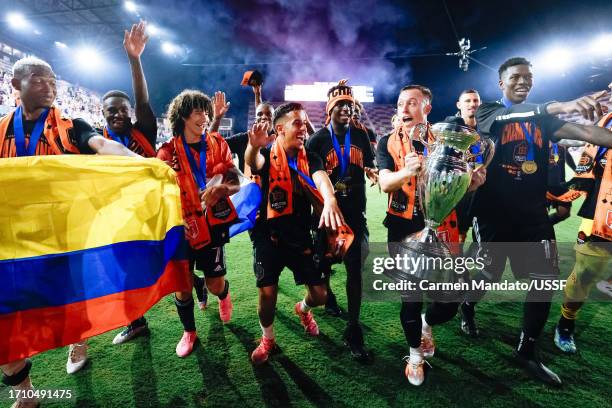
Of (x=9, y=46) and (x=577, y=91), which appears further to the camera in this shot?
(x=577, y=91)

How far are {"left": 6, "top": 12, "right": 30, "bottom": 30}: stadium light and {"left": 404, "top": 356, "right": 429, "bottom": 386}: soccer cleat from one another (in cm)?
2613

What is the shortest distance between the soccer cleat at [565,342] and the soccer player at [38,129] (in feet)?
13.0

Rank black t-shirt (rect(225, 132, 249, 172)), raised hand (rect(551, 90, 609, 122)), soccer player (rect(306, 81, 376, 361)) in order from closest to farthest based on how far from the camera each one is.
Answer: raised hand (rect(551, 90, 609, 122))
soccer player (rect(306, 81, 376, 361))
black t-shirt (rect(225, 132, 249, 172))

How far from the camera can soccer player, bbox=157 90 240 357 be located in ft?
9.32

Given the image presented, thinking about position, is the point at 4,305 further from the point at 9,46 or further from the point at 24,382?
the point at 9,46

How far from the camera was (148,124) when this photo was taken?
293cm

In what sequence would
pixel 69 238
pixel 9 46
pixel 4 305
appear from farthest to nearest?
1. pixel 9 46
2. pixel 69 238
3. pixel 4 305

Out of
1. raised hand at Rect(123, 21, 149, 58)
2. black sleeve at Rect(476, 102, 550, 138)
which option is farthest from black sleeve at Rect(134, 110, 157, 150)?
black sleeve at Rect(476, 102, 550, 138)

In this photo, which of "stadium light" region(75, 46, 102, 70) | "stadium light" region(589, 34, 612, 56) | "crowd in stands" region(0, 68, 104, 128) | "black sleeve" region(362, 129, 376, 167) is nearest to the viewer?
"black sleeve" region(362, 129, 376, 167)

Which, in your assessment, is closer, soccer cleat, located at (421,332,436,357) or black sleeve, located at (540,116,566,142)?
black sleeve, located at (540,116,566,142)

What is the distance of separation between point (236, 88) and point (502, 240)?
34811 millimetres

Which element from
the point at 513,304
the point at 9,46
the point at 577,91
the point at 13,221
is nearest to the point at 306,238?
Answer: the point at 13,221

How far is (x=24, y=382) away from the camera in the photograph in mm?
2260

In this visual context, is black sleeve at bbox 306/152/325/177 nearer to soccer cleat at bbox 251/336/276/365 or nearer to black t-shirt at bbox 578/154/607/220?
soccer cleat at bbox 251/336/276/365
